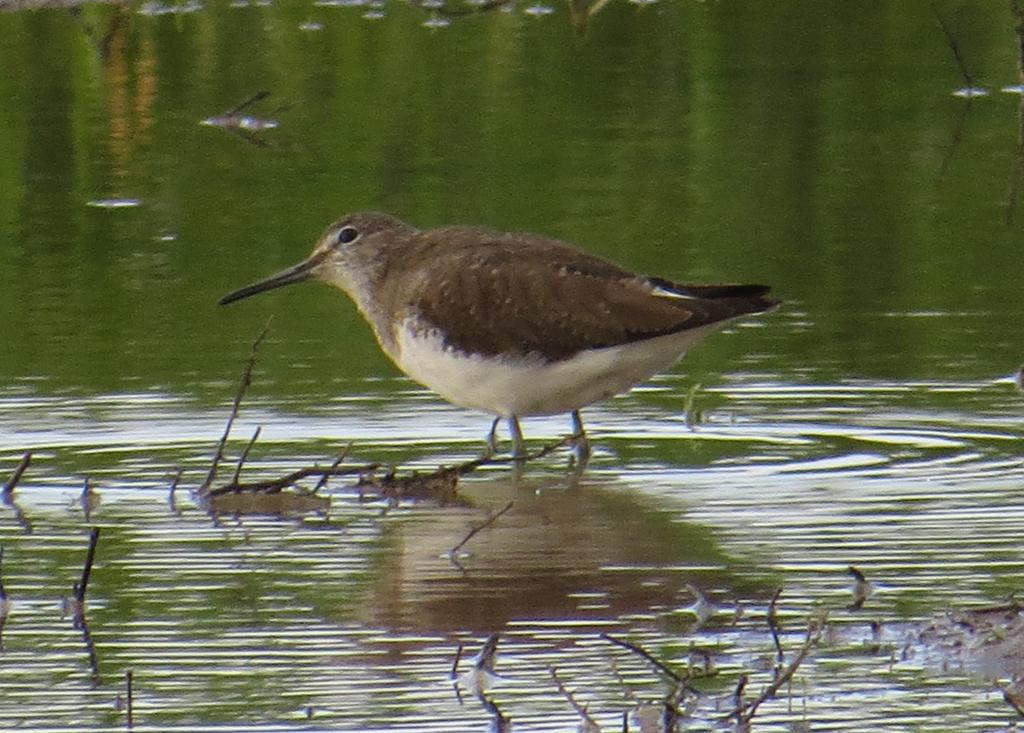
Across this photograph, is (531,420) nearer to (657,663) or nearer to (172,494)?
(172,494)

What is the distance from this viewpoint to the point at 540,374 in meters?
7.88

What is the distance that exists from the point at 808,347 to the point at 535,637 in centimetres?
340

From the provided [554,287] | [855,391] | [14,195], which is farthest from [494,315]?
[14,195]

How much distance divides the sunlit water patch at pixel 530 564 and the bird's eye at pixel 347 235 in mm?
601

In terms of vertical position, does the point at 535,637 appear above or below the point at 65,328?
above

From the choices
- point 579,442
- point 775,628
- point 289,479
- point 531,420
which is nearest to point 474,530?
point 289,479

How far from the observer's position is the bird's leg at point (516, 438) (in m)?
7.95

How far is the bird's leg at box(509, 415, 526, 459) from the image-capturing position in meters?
7.95

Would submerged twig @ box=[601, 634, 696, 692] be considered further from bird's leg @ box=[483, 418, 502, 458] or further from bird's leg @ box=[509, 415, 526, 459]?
bird's leg @ box=[509, 415, 526, 459]

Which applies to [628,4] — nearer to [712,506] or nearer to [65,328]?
[65,328]

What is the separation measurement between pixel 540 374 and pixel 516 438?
0.23 m

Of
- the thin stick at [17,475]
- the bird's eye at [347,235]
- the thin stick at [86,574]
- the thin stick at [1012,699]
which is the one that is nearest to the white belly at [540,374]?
the bird's eye at [347,235]

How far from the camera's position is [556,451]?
800 centimetres

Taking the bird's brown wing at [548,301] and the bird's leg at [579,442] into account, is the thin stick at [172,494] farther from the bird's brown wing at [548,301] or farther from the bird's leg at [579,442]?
the bird's leg at [579,442]
